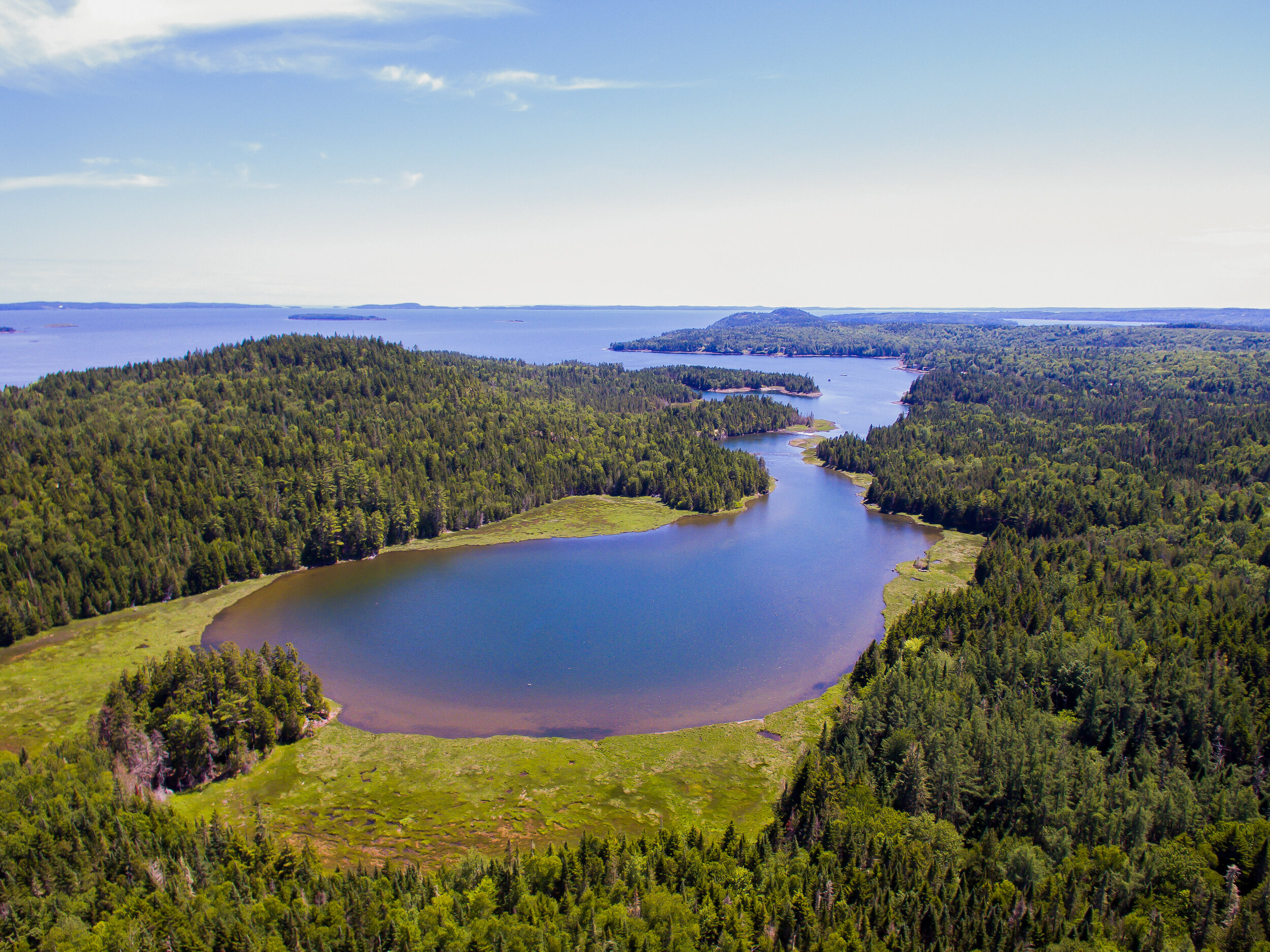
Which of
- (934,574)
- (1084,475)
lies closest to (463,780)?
(934,574)

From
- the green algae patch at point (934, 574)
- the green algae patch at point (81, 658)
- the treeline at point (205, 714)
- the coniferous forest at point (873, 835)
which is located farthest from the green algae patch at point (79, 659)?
the green algae patch at point (934, 574)

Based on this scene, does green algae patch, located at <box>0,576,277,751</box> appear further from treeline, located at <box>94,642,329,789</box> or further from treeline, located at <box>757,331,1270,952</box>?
treeline, located at <box>757,331,1270,952</box>

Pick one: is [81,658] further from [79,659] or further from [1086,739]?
[1086,739]

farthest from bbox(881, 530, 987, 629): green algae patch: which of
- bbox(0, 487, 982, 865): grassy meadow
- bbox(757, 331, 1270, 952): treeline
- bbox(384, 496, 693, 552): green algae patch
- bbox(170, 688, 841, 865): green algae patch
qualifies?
bbox(384, 496, 693, 552): green algae patch

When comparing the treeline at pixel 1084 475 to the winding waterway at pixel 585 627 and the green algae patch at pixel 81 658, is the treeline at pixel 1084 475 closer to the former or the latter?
the winding waterway at pixel 585 627

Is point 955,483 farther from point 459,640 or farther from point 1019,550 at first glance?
point 459,640
